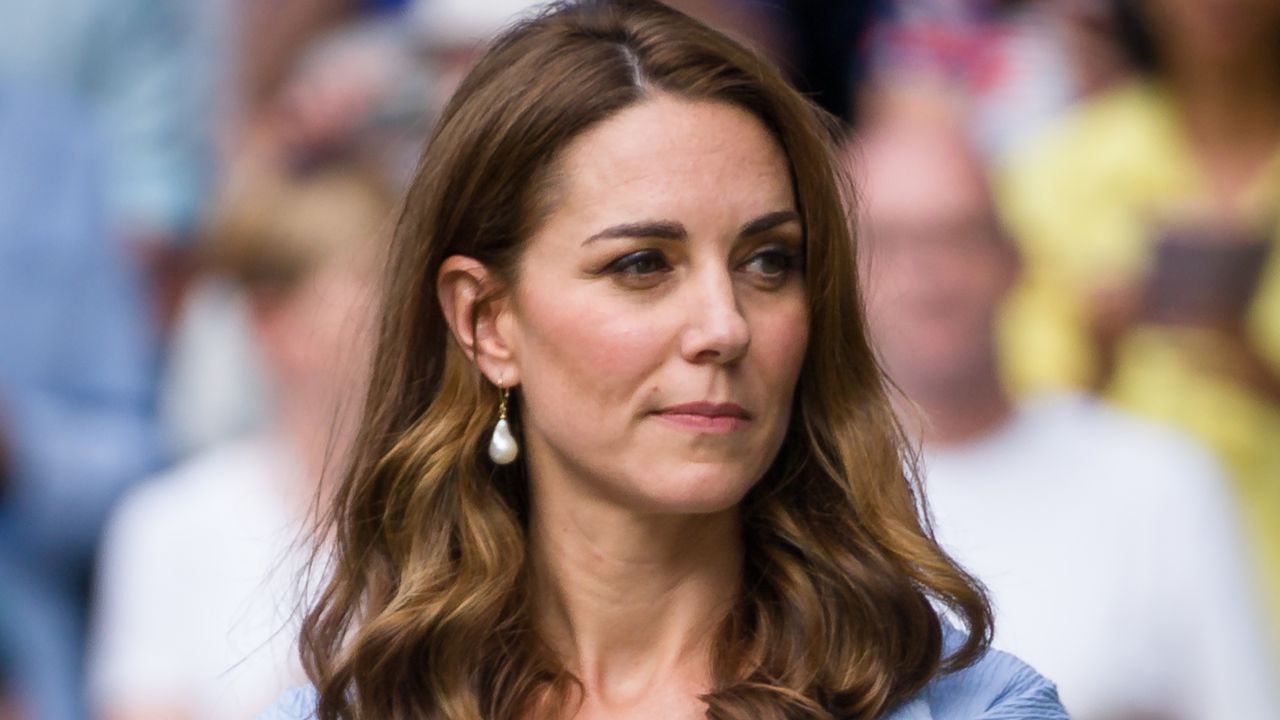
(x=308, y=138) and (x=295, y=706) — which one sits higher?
(x=308, y=138)

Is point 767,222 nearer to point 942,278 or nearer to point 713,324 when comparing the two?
point 713,324

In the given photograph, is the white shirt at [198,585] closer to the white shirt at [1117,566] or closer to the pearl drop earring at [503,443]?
the white shirt at [1117,566]

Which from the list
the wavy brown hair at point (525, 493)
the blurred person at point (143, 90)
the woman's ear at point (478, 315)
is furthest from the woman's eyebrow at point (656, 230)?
the blurred person at point (143, 90)

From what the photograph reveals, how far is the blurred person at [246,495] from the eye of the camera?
4.55m

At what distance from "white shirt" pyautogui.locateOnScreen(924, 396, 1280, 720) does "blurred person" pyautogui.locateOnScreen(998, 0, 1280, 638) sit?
8 centimetres

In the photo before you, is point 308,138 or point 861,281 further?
point 308,138

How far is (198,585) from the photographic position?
4.65m


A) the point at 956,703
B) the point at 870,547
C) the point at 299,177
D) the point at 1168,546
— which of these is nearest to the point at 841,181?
the point at 870,547

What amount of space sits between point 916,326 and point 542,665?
2.00 meters

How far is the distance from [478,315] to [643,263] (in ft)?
0.96

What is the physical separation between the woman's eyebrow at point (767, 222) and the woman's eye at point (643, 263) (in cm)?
10

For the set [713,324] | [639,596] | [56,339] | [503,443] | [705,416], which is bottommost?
[56,339]

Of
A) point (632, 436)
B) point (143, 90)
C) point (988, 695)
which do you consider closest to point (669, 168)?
point (632, 436)

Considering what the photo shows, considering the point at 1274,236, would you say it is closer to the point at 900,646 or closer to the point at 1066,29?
the point at 1066,29
